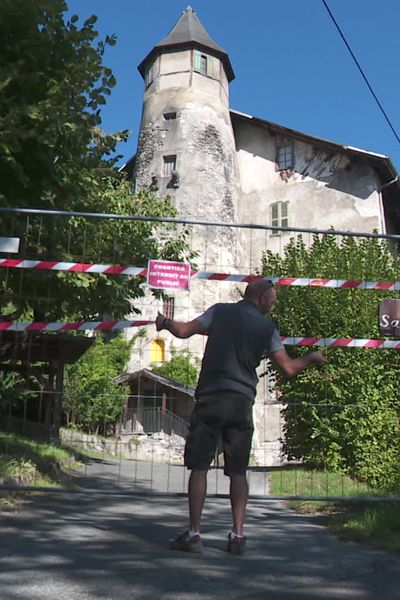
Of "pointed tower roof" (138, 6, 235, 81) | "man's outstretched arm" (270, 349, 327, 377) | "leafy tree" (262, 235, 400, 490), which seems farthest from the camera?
"pointed tower roof" (138, 6, 235, 81)

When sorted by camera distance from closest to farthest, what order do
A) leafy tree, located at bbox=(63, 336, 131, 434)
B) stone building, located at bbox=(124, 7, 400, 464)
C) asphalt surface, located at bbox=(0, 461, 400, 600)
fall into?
1. asphalt surface, located at bbox=(0, 461, 400, 600)
2. leafy tree, located at bbox=(63, 336, 131, 434)
3. stone building, located at bbox=(124, 7, 400, 464)

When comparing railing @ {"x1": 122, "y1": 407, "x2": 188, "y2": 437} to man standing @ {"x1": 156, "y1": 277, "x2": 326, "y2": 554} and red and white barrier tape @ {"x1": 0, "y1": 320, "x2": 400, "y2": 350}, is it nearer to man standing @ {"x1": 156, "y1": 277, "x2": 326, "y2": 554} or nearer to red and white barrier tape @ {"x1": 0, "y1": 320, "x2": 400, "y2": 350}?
red and white barrier tape @ {"x1": 0, "y1": 320, "x2": 400, "y2": 350}

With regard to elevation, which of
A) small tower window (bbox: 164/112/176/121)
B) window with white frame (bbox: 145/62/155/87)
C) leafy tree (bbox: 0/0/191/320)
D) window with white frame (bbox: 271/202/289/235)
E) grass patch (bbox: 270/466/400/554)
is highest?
window with white frame (bbox: 145/62/155/87)

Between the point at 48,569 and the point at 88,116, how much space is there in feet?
18.3

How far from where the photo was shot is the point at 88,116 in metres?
7.55

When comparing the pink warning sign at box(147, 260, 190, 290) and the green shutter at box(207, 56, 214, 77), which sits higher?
the green shutter at box(207, 56, 214, 77)

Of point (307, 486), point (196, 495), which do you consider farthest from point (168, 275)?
point (307, 486)

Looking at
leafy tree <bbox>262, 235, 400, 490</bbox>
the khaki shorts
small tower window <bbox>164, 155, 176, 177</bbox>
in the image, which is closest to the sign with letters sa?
the khaki shorts

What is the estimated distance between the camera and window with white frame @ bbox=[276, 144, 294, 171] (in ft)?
102

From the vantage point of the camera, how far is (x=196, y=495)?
389cm

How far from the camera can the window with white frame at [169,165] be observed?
3148 cm

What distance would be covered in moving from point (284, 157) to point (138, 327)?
20.8 m

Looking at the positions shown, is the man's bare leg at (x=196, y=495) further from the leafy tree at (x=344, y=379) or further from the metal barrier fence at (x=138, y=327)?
the leafy tree at (x=344, y=379)

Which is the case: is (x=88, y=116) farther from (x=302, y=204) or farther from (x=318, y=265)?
(x=302, y=204)
